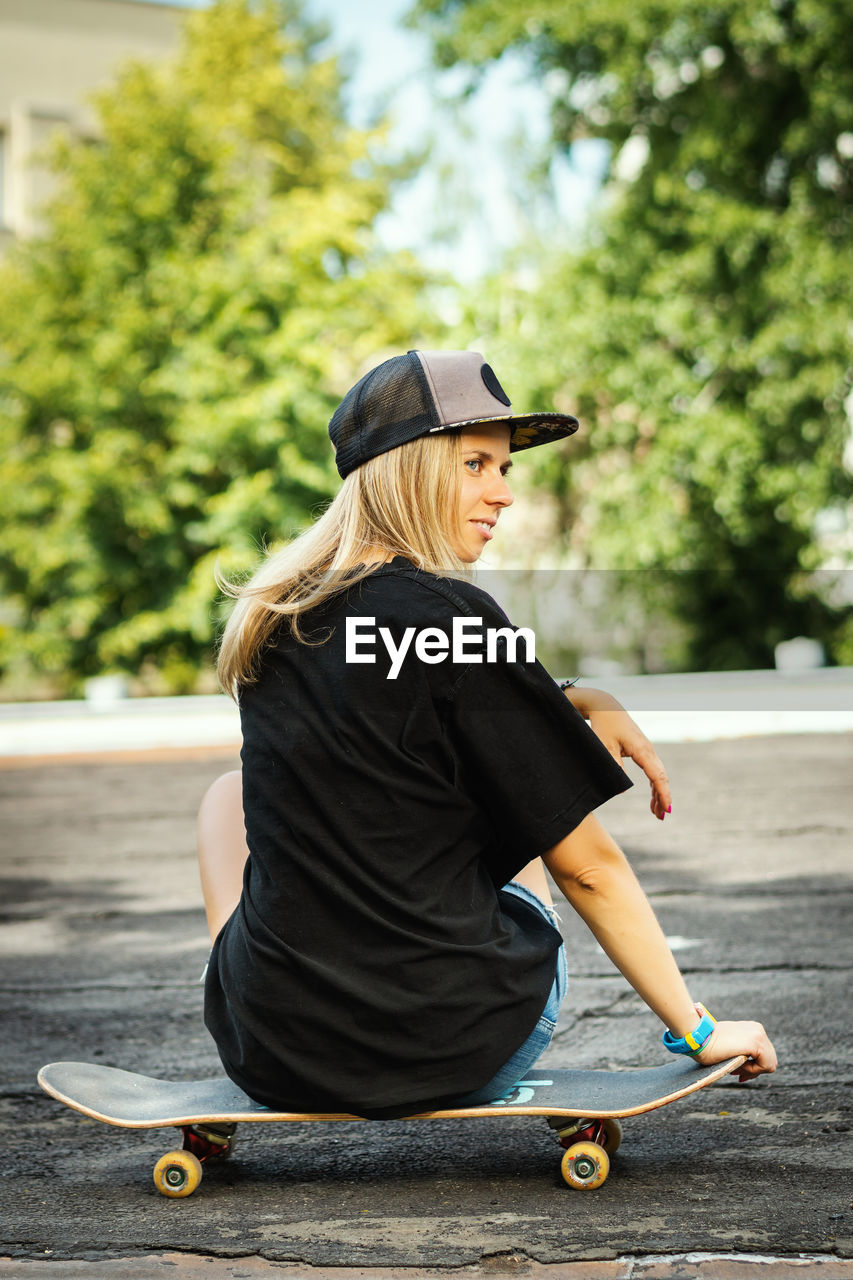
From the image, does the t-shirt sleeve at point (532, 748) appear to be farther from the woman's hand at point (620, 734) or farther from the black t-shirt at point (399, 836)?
the woman's hand at point (620, 734)

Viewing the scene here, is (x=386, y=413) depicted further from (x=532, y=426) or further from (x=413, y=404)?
(x=532, y=426)

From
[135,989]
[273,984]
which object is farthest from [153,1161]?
[135,989]

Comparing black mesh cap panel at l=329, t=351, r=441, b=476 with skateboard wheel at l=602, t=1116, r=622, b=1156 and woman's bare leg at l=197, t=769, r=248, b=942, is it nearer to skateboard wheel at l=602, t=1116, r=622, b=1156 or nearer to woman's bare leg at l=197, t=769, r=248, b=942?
woman's bare leg at l=197, t=769, r=248, b=942

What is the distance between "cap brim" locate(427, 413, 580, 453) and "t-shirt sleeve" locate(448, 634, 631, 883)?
0.45 metres

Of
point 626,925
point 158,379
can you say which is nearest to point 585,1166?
point 626,925

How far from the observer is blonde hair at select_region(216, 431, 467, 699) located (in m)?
2.63

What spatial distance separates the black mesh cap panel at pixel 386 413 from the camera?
8.65 feet

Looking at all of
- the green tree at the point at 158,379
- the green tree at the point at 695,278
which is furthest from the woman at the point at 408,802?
the green tree at the point at 158,379

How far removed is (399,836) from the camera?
8.43ft

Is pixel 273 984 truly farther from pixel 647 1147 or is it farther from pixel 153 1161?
pixel 647 1147

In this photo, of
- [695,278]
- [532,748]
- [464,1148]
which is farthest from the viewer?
[695,278]

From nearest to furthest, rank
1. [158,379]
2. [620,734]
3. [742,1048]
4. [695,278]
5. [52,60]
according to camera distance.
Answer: [742,1048]
[620,734]
[695,278]
[158,379]
[52,60]

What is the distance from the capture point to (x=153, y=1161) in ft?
10.2

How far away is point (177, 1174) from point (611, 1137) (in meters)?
0.87
